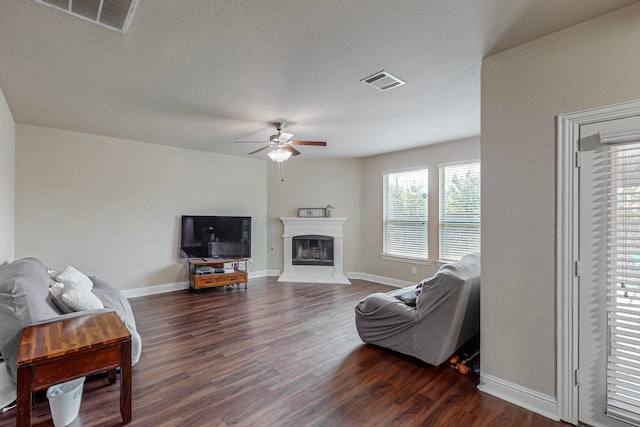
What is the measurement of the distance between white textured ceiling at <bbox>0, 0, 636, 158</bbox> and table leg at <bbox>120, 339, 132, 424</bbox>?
6.96 feet

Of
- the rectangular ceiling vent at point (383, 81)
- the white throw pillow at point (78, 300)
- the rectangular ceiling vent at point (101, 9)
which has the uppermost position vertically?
the rectangular ceiling vent at point (101, 9)

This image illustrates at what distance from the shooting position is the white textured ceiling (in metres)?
1.85

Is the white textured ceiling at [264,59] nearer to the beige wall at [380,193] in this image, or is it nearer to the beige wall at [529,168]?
the beige wall at [529,168]

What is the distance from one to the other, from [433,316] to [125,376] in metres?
2.39

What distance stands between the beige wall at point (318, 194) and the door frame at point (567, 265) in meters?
4.68

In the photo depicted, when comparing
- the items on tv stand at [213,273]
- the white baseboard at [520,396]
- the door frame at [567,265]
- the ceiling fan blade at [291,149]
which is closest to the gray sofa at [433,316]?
the white baseboard at [520,396]

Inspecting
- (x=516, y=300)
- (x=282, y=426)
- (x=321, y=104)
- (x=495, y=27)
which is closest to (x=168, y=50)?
(x=321, y=104)

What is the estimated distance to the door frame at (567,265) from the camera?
1979 mm

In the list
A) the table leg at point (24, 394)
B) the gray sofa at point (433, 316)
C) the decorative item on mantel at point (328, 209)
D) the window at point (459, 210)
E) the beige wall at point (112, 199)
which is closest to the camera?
the table leg at point (24, 394)

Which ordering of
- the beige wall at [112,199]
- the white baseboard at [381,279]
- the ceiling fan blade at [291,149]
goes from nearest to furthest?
the ceiling fan blade at [291,149], the beige wall at [112,199], the white baseboard at [381,279]

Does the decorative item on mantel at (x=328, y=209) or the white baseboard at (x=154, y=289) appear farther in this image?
the decorative item on mantel at (x=328, y=209)

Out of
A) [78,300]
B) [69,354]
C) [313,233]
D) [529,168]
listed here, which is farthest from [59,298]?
[313,233]

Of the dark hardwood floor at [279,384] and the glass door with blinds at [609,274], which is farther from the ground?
the glass door with blinds at [609,274]

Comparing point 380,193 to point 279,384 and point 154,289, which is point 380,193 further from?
point 154,289
